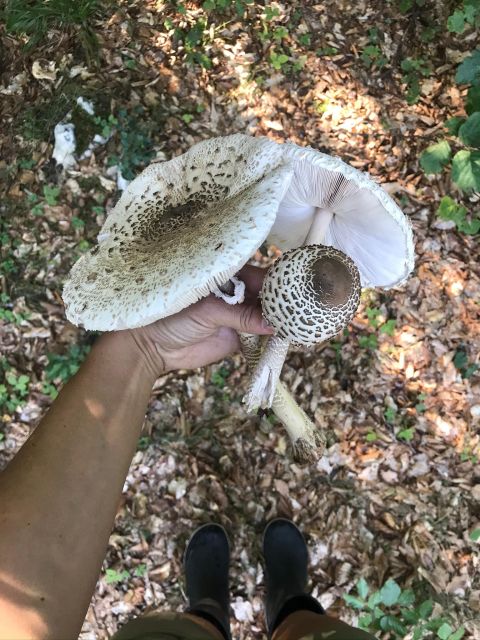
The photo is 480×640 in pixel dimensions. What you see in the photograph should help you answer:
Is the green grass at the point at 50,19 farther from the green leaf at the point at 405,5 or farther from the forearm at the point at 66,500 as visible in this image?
the forearm at the point at 66,500

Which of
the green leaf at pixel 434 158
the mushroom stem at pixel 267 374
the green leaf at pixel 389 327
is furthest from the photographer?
the green leaf at pixel 389 327

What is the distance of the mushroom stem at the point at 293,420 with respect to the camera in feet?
10.1

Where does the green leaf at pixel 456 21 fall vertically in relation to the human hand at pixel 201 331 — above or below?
above

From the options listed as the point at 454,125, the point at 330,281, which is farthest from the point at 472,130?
the point at 330,281

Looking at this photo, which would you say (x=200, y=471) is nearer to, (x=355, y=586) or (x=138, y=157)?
(x=355, y=586)

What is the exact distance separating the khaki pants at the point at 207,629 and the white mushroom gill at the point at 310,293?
4.27 ft

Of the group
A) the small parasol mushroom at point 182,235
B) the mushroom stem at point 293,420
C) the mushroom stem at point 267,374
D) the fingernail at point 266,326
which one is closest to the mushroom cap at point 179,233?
the small parasol mushroom at point 182,235

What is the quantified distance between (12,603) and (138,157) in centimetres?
329

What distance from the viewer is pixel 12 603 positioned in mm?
2033

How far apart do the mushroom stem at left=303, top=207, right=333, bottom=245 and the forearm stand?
1217 mm

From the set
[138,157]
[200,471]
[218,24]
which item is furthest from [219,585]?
[218,24]

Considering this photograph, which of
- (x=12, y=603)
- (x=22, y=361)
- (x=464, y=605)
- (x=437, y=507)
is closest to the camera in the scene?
(x=12, y=603)

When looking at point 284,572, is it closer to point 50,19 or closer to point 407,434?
point 407,434

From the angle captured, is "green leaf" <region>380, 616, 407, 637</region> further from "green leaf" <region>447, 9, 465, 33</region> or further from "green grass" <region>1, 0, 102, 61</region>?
"green grass" <region>1, 0, 102, 61</region>
